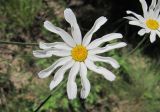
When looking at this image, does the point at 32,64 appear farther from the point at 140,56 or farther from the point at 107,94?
the point at 140,56

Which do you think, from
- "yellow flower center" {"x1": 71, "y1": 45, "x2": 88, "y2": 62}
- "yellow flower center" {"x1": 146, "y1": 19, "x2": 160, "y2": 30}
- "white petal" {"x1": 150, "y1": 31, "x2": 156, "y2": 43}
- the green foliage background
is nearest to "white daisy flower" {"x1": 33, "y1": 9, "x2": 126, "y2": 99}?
"yellow flower center" {"x1": 71, "y1": 45, "x2": 88, "y2": 62}

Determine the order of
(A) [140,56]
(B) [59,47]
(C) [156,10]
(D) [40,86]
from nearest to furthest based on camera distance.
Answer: (B) [59,47] < (C) [156,10] < (D) [40,86] < (A) [140,56]

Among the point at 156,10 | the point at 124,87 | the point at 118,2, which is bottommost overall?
the point at 124,87

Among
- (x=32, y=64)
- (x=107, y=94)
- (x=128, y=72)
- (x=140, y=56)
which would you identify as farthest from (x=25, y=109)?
(x=140, y=56)

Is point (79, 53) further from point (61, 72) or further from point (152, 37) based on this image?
point (152, 37)

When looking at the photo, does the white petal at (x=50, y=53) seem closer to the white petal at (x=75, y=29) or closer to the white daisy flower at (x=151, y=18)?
the white petal at (x=75, y=29)

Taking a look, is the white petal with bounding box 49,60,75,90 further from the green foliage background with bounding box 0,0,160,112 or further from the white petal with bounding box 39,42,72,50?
the green foliage background with bounding box 0,0,160,112
